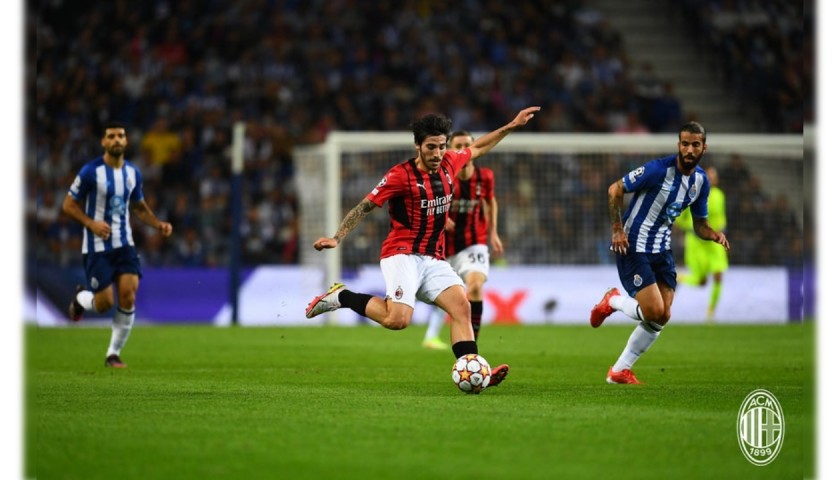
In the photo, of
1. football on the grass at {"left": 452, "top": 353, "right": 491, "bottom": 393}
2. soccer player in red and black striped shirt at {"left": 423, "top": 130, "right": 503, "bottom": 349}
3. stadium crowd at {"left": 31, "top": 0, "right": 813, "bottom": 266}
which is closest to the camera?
football on the grass at {"left": 452, "top": 353, "right": 491, "bottom": 393}

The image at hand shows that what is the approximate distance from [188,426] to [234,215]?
13333 millimetres

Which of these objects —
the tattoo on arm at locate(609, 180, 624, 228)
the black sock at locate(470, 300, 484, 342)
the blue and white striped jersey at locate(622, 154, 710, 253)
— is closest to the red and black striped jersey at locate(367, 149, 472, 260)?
the tattoo on arm at locate(609, 180, 624, 228)

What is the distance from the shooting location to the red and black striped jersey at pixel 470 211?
13062 mm

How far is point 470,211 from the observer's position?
13195 mm

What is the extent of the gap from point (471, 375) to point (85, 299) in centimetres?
489

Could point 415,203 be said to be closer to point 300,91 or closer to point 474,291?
point 474,291

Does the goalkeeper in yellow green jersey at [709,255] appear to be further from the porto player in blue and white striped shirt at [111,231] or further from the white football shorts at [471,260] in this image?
the porto player in blue and white striped shirt at [111,231]

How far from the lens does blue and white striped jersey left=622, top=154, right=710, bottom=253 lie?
992 centimetres

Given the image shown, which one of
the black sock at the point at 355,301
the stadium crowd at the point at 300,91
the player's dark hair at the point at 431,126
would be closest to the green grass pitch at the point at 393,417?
the black sock at the point at 355,301

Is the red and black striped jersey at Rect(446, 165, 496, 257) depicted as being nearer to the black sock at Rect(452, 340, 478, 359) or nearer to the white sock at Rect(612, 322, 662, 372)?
the white sock at Rect(612, 322, 662, 372)

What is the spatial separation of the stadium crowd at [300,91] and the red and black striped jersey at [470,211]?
8256 millimetres

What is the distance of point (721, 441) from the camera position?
6.79 m

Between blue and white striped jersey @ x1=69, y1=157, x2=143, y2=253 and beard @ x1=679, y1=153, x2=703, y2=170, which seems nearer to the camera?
beard @ x1=679, y1=153, x2=703, y2=170
